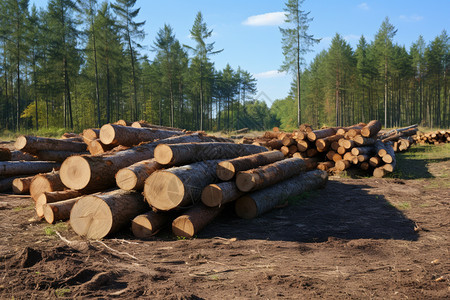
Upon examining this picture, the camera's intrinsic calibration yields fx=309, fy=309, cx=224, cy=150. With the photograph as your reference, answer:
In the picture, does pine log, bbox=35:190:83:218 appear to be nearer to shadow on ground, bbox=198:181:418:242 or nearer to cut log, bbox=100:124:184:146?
cut log, bbox=100:124:184:146

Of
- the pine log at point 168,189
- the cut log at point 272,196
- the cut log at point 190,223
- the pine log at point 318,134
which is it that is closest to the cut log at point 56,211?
the pine log at point 168,189

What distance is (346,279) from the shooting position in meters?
3.29

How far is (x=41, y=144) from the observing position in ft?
26.0

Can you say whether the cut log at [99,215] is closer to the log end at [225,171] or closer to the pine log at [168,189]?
the pine log at [168,189]

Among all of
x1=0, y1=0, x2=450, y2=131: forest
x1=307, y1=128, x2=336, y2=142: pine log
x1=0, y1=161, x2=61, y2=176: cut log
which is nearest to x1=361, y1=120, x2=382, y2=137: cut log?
x1=307, y1=128, x2=336, y2=142: pine log

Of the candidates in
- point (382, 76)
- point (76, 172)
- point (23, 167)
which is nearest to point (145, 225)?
point (76, 172)

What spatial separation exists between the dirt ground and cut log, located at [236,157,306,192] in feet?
2.21

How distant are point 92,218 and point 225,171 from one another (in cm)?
240

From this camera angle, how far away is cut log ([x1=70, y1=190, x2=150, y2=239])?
4.69m

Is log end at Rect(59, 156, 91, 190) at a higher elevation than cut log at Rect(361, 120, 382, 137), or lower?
lower

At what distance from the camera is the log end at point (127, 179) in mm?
5109

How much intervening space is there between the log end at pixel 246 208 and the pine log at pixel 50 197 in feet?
10.2

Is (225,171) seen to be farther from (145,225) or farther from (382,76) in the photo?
(382,76)

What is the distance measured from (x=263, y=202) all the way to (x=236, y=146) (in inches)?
85.0
